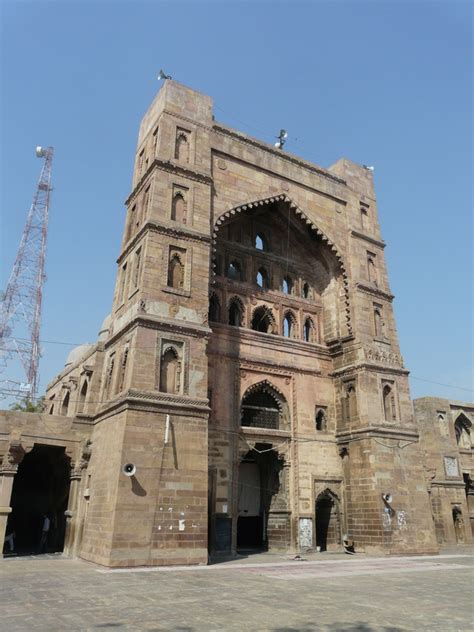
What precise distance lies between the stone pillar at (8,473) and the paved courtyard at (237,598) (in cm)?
224

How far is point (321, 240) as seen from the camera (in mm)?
23031

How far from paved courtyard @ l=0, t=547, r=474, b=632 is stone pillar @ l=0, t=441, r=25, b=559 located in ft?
7.36

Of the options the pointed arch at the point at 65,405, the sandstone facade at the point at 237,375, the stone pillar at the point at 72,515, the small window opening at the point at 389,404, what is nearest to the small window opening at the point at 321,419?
the sandstone facade at the point at 237,375

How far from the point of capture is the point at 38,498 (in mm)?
25719

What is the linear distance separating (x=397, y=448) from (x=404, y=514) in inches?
94.6

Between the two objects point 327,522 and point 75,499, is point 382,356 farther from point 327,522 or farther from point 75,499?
point 75,499

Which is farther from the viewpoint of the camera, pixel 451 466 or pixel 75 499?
pixel 451 466

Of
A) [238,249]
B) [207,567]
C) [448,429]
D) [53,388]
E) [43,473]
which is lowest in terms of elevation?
[207,567]

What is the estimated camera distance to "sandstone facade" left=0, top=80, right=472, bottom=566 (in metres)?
14.9

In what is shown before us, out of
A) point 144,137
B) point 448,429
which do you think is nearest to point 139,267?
point 144,137

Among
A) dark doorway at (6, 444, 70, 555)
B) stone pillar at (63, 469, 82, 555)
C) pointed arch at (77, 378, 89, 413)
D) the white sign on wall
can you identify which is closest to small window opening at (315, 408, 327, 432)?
the white sign on wall

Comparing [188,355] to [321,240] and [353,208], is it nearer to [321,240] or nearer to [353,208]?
[321,240]

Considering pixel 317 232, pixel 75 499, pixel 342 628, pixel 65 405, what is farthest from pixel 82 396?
pixel 342 628

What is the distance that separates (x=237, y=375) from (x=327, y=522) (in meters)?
6.94
